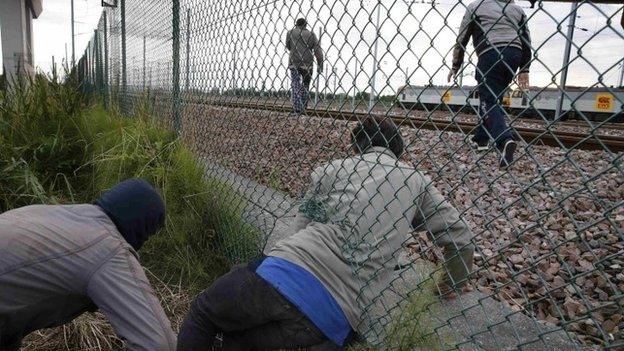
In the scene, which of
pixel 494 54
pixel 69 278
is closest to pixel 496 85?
pixel 494 54

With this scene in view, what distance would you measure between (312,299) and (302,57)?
1.20 m

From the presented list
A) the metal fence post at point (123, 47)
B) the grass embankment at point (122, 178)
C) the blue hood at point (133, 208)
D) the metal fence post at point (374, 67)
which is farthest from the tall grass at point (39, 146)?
the metal fence post at point (374, 67)

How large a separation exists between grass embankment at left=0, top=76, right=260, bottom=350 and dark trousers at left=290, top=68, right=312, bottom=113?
82 centimetres

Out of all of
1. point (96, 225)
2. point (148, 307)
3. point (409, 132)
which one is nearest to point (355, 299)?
point (148, 307)

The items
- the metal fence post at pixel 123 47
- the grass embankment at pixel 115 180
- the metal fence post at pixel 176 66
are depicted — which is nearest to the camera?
the grass embankment at pixel 115 180

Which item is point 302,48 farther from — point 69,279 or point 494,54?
point 69,279

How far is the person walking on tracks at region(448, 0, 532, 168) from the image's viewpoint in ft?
4.96

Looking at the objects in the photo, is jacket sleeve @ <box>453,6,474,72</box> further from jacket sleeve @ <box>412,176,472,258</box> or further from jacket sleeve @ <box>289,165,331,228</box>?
jacket sleeve @ <box>289,165,331,228</box>

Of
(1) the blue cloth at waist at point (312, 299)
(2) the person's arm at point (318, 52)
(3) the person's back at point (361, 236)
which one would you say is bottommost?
(1) the blue cloth at waist at point (312, 299)

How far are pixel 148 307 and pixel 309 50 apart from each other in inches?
55.6

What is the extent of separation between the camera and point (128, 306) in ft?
6.00

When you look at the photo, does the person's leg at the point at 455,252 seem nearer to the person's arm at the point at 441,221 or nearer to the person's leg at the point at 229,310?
the person's arm at the point at 441,221

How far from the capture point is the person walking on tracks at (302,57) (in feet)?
7.66

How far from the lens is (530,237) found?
142 inches
